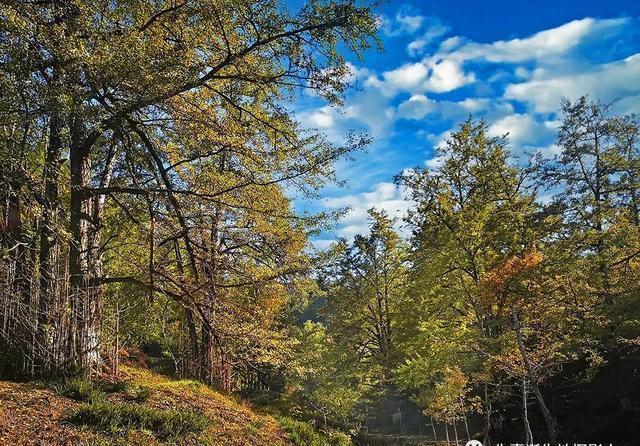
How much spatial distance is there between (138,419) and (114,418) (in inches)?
14.3

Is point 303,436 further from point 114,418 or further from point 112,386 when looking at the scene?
point 114,418

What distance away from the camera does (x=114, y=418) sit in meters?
5.40

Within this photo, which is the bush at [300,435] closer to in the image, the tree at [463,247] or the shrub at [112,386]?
the shrub at [112,386]

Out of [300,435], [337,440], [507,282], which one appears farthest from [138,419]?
[507,282]

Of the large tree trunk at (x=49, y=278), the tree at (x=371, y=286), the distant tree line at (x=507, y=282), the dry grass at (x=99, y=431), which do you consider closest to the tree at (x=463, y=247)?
the distant tree line at (x=507, y=282)

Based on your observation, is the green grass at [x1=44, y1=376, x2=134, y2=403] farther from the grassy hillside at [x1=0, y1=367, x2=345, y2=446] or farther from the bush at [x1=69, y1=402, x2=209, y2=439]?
the bush at [x1=69, y1=402, x2=209, y2=439]

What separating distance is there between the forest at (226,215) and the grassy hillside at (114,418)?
2.38 feet

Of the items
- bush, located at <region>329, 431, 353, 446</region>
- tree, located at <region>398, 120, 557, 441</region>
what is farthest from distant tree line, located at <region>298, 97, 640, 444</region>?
bush, located at <region>329, 431, 353, 446</region>

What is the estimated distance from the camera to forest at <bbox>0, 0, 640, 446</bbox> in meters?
5.37

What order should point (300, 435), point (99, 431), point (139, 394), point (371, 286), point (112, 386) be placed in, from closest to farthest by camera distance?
point (99, 431)
point (139, 394)
point (112, 386)
point (300, 435)
point (371, 286)

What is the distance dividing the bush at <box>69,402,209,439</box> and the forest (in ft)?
4.44

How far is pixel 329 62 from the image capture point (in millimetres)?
5988

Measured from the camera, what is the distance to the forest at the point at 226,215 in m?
5.37

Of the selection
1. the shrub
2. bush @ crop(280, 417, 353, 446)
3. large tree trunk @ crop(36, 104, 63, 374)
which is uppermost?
large tree trunk @ crop(36, 104, 63, 374)
